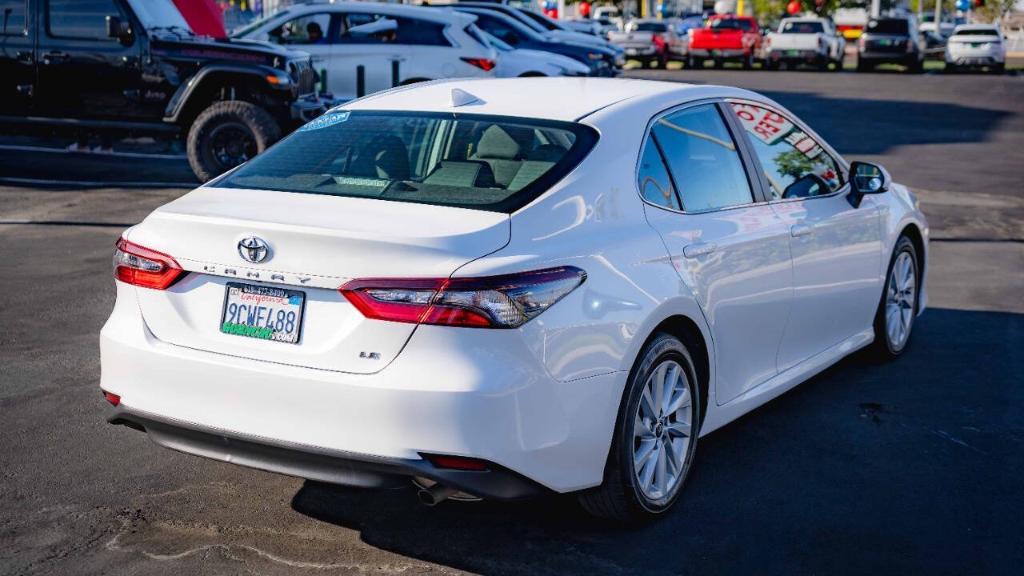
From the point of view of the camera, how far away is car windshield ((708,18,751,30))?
4572 cm

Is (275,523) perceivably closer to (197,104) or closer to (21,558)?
(21,558)

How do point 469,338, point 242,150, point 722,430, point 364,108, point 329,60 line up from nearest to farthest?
point 469,338, point 364,108, point 722,430, point 242,150, point 329,60

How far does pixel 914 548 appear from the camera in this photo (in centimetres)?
457

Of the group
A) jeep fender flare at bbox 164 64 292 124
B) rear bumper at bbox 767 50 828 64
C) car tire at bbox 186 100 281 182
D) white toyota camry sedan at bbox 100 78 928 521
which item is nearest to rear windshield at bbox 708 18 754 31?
rear bumper at bbox 767 50 828 64

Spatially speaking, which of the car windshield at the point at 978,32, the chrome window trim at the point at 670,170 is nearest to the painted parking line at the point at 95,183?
the chrome window trim at the point at 670,170

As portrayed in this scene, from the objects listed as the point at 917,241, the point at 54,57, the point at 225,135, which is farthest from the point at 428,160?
the point at 54,57

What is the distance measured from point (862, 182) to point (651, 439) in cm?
242

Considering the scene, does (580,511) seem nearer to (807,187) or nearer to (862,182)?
(807,187)

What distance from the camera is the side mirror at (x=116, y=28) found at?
527 inches

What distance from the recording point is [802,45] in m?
44.5

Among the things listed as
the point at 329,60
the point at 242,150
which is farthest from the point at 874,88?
the point at 242,150

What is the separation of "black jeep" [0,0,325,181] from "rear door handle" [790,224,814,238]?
8.50 m

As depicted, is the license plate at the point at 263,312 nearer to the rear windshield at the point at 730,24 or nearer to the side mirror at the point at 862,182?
the side mirror at the point at 862,182

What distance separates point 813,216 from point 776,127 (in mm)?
453
